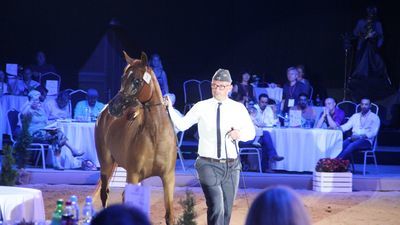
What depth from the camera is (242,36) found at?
57.6 feet

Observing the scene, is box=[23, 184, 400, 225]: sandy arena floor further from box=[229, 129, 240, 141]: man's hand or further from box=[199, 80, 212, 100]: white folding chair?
box=[199, 80, 212, 100]: white folding chair

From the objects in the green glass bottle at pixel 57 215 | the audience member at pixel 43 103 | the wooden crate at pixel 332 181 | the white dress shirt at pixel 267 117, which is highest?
the audience member at pixel 43 103

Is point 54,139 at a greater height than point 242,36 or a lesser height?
lesser

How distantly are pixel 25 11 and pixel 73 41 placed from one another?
124cm

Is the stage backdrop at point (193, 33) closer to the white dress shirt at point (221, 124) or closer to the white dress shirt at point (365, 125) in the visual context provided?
the white dress shirt at point (365, 125)

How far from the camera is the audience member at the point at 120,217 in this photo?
2754mm

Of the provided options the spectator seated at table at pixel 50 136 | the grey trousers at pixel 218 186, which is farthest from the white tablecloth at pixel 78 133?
the grey trousers at pixel 218 186

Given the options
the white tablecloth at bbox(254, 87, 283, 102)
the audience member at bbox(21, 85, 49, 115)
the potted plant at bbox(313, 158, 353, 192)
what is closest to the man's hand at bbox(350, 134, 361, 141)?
the potted plant at bbox(313, 158, 353, 192)

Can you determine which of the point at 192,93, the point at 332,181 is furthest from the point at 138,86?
the point at 192,93

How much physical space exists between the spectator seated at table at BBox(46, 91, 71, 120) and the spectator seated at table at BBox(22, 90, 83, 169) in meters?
0.60

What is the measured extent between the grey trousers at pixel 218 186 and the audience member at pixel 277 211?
361 cm

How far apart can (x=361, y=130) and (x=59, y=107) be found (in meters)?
5.01

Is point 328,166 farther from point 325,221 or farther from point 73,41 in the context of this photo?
point 73,41


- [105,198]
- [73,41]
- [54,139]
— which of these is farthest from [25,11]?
[105,198]
